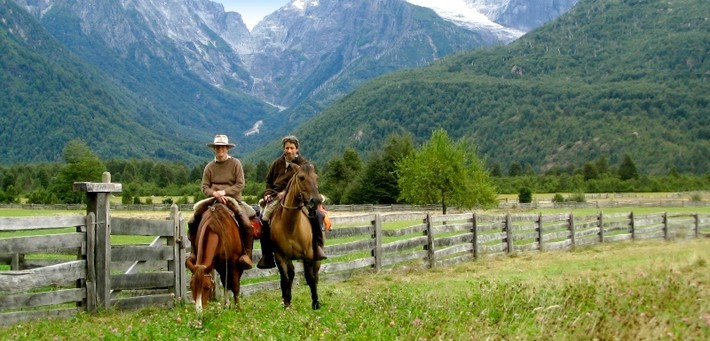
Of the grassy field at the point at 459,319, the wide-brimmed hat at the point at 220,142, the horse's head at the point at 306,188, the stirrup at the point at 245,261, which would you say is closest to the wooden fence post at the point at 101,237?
the grassy field at the point at 459,319

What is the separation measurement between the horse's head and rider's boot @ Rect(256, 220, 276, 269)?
3.35 feet

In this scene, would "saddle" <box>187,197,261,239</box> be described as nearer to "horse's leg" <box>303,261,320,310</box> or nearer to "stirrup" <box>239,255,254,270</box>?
"stirrup" <box>239,255,254,270</box>

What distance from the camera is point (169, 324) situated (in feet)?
26.7

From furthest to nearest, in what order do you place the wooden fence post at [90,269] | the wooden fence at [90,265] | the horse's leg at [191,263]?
1. the wooden fence post at [90,269]
2. the horse's leg at [191,263]
3. the wooden fence at [90,265]

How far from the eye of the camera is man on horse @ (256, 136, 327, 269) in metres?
11.3

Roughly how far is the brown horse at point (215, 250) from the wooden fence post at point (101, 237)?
4.18ft

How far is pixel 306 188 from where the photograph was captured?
1042 centimetres

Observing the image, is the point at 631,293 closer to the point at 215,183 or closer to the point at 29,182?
the point at 215,183

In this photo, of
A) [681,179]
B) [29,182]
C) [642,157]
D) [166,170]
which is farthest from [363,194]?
[642,157]

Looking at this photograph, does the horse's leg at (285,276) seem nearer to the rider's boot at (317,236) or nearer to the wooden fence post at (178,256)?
the rider's boot at (317,236)

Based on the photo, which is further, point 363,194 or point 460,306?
point 363,194

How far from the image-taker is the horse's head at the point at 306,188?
33.7ft

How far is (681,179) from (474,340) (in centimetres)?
12759

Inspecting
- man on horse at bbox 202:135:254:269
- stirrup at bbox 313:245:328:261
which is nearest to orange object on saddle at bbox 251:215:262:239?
man on horse at bbox 202:135:254:269
